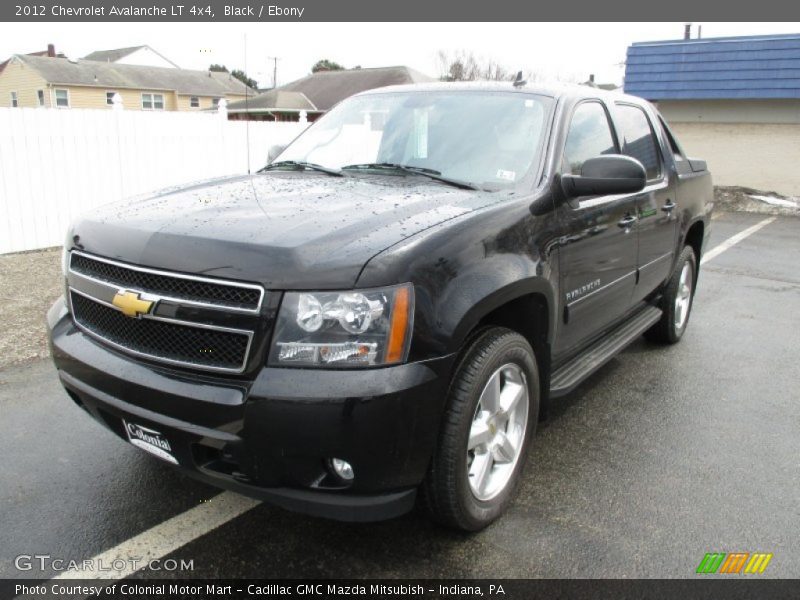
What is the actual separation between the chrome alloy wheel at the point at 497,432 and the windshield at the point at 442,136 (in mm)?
981

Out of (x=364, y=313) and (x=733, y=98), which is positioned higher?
(x=733, y=98)

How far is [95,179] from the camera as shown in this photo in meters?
8.95

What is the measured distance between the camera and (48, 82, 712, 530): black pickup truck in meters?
2.22

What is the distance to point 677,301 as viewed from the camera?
17.7 feet

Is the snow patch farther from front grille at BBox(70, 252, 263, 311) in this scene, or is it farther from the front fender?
front grille at BBox(70, 252, 263, 311)

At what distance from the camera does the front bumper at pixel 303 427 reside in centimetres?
218

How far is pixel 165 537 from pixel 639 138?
12.6 feet

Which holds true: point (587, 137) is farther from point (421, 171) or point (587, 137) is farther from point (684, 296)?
point (684, 296)

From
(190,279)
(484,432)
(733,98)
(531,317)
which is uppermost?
(733,98)

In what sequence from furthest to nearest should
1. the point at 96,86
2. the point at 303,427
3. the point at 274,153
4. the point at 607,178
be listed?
the point at 96,86 < the point at 274,153 < the point at 607,178 < the point at 303,427

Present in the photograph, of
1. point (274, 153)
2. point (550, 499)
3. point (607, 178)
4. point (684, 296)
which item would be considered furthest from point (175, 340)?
point (684, 296)

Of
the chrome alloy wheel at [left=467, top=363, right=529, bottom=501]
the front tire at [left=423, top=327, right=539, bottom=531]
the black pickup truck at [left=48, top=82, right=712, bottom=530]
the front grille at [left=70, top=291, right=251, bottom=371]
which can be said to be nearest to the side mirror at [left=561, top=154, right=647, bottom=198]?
the black pickup truck at [left=48, top=82, right=712, bottom=530]

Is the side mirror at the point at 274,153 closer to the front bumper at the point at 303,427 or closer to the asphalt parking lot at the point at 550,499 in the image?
the asphalt parking lot at the point at 550,499

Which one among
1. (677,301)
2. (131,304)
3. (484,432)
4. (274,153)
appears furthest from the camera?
(677,301)
